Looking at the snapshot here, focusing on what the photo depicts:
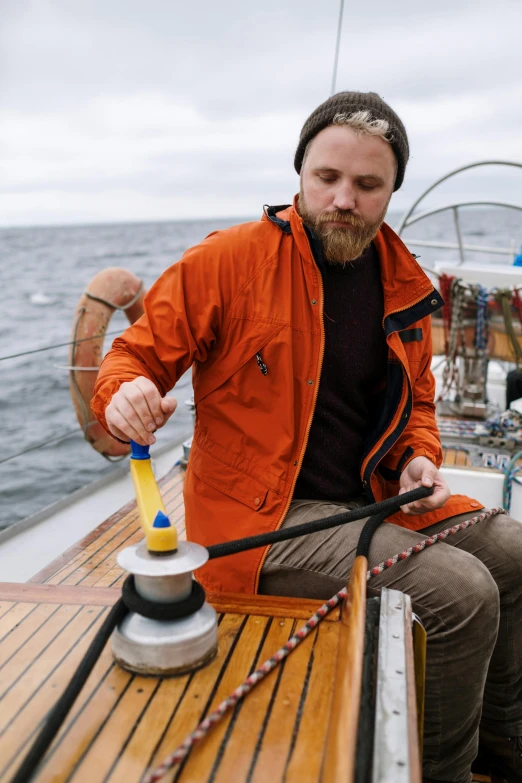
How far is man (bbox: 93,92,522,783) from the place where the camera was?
4.57ft

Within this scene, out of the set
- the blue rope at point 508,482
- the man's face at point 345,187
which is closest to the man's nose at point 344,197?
the man's face at point 345,187

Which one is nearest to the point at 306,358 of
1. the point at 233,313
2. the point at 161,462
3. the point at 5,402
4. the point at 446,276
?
the point at 233,313

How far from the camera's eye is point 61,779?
2.84 feet

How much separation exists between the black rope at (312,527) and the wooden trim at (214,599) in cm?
9

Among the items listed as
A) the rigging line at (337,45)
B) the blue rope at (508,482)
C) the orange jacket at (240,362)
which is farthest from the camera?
the blue rope at (508,482)

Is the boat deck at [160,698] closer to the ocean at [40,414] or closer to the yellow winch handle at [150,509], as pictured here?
the yellow winch handle at [150,509]

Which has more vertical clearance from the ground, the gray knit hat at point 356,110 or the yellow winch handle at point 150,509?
the gray knit hat at point 356,110

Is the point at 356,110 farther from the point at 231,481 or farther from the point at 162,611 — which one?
the point at 162,611

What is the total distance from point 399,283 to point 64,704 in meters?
1.21

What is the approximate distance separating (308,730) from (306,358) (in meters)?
0.81

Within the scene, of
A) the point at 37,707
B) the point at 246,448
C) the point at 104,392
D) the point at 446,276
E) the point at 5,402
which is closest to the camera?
the point at 37,707

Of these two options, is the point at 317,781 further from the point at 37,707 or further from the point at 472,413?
the point at 472,413

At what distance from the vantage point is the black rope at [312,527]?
48.0 inches

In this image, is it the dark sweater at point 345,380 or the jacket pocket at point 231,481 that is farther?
the dark sweater at point 345,380
